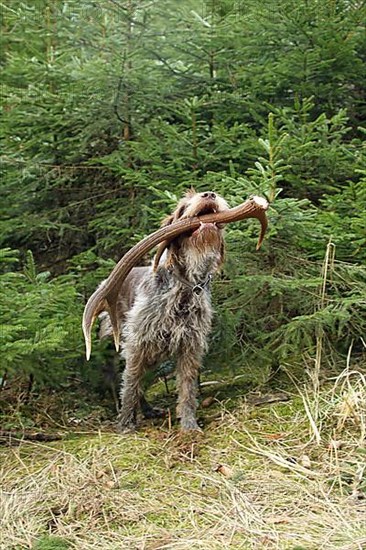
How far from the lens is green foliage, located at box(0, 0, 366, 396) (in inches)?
217

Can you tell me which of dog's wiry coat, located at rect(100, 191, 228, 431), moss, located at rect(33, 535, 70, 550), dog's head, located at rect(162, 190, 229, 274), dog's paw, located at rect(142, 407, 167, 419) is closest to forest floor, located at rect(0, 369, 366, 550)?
moss, located at rect(33, 535, 70, 550)

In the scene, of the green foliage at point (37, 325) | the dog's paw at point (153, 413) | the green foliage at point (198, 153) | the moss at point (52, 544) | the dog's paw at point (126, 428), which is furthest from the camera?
the dog's paw at point (153, 413)

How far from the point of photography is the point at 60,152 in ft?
23.4

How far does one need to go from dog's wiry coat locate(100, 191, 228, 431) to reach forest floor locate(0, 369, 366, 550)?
300 millimetres

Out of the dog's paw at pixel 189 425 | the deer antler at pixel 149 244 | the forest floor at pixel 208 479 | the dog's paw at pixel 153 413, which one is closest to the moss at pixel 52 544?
the forest floor at pixel 208 479

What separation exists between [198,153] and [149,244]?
176 cm

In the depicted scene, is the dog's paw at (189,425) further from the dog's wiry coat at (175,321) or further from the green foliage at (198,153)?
the green foliage at (198,153)

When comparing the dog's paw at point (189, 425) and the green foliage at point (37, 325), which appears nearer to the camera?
the green foliage at point (37, 325)

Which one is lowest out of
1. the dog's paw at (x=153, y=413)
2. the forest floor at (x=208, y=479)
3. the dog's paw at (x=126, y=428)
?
the dog's paw at (x=153, y=413)

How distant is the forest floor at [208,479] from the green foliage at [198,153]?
53 centimetres

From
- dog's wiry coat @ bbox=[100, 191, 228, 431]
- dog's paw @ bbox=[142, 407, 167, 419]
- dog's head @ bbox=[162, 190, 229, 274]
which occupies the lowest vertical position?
dog's paw @ bbox=[142, 407, 167, 419]

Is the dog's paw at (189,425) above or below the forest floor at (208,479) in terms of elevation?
below

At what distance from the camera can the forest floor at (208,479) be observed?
3758mm

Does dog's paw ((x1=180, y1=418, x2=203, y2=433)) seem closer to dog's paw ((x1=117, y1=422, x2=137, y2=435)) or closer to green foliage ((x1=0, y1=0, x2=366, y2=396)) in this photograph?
dog's paw ((x1=117, y1=422, x2=137, y2=435))
